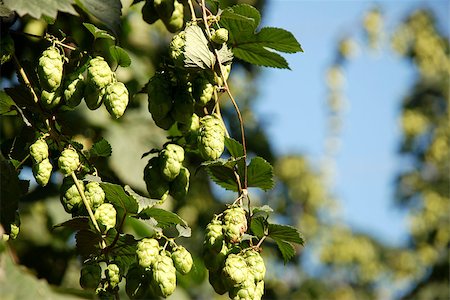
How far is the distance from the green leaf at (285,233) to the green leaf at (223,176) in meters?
0.10

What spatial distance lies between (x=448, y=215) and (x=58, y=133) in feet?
30.3

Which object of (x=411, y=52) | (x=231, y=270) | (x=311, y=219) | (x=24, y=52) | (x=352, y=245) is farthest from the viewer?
(x=411, y=52)

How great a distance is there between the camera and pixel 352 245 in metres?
9.49

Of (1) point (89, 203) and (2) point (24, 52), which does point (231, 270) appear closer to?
(1) point (89, 203)

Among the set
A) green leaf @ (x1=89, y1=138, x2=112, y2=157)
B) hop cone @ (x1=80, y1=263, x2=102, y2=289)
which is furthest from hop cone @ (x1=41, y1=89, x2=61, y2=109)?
hop cone @ (x1=80, y1=263, x2=102, y2=289)

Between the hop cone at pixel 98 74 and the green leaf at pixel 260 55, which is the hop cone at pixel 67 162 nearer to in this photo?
the hop cone at pixel 98 74

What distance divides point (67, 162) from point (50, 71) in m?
0.12

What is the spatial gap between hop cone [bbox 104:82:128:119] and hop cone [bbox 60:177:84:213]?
109 mm

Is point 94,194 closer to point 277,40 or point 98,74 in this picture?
point 98,74

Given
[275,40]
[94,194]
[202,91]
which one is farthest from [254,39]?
[94,194]

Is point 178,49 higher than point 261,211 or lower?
higher

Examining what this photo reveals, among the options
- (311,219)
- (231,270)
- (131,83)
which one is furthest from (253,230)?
(311,219)

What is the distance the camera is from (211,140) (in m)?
1.01

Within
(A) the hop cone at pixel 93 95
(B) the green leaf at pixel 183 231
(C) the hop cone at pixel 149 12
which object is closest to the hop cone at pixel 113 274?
(B) the green leaf at pixel 183 231
